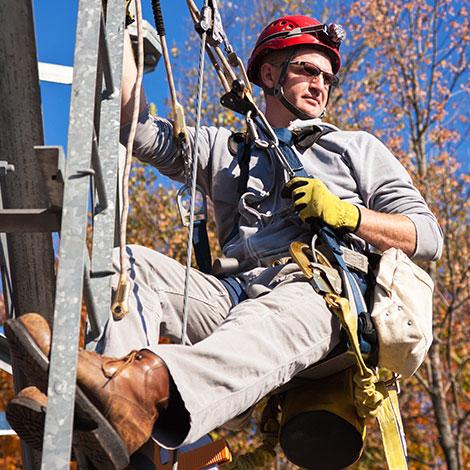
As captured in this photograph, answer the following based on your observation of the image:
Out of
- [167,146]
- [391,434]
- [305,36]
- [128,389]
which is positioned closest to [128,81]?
[167,146]

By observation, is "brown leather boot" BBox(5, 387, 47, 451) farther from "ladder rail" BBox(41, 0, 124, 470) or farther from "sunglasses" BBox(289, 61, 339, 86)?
"sunglasses" BBox(289, 61, 339, 86)

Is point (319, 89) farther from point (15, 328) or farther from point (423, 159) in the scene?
point (423, 159)

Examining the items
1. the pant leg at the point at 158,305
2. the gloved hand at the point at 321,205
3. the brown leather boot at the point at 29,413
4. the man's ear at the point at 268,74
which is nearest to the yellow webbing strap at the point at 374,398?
the gloved hand at the point at 321,205

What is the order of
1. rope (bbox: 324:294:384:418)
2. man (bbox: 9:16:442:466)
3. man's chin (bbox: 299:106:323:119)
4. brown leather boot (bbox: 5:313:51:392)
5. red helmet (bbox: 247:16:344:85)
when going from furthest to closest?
red helmet (bbox: 247:16:344:85), man's chin (bbox: 299:106:323:119), rope (bbox: 324:294:384:418), man (bbox: 9:16:442:466), brown leather boot (bbox: 5:313:51:392)

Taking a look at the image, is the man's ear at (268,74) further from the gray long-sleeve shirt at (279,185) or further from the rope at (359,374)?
the rope at (359,374)

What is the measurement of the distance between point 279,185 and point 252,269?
0.37 metres

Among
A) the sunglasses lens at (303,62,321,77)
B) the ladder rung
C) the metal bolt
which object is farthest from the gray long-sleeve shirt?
the metal bolt

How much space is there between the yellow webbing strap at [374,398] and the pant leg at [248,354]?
0.05 meters

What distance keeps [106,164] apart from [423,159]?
10761 mm

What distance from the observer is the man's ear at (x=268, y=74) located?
3759 mm

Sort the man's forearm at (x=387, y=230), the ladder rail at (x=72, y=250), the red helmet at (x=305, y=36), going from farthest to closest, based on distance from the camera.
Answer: the red helmet at (x=305, y=36)
the man's forearm at (x=387, y=230)
the ladder rail at (x=72, y=250)

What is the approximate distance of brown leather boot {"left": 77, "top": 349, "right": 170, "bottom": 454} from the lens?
1942 mm

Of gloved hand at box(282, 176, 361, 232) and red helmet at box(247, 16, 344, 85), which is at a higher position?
red helmet at box(247, 16, 344, 85)

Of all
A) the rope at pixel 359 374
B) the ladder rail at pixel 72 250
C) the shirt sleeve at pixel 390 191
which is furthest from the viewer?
the shirt sleeve at pixel 390 191
